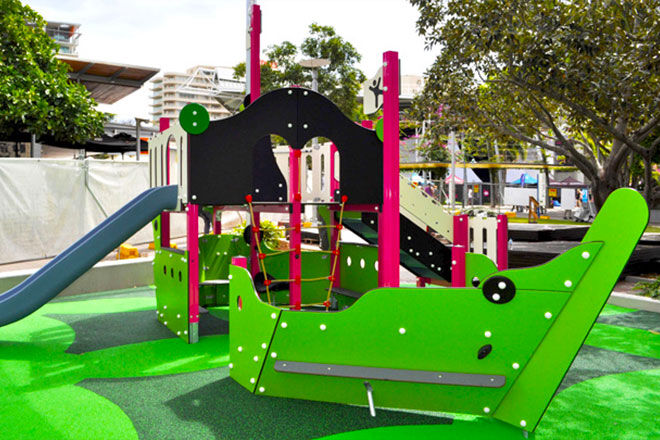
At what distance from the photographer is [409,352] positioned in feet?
10.3

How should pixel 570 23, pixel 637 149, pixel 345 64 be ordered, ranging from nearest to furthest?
pixel 570 23
pixel 637 149
pixel 345 64

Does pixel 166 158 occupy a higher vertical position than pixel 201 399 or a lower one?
higher

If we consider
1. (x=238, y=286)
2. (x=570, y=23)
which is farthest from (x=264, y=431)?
(x=570, y=23)

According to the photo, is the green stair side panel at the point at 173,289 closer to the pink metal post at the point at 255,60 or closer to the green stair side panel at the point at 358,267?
the pink metal post at the point at 255,60

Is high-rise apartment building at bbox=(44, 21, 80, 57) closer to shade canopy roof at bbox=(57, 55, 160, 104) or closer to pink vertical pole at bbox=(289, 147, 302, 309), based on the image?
shade canopy roof at bbox=(57, 55, 160, 104)

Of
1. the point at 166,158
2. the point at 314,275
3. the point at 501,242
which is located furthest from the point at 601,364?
the point at 166,158

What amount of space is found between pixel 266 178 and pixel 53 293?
2.58 metres

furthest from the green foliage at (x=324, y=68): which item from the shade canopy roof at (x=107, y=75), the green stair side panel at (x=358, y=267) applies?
the green stair side panel at (x=358, y=267)

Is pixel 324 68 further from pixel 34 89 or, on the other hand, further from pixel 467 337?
pixel 467 337

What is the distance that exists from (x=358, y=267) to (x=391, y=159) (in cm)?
202

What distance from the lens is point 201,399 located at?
377 centimetres

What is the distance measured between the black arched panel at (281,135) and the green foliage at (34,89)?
9.90m

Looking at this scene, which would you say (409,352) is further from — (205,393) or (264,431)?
(205,393)

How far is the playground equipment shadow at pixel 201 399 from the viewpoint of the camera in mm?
3205
